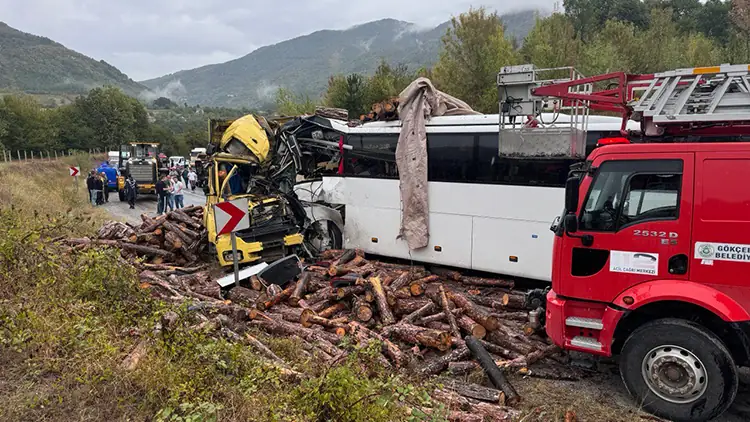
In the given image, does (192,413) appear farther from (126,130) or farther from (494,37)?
(126,130)

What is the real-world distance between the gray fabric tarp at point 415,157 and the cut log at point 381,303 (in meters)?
2.20

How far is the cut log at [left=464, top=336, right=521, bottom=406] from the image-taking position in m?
5.06

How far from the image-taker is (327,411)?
3.75 m

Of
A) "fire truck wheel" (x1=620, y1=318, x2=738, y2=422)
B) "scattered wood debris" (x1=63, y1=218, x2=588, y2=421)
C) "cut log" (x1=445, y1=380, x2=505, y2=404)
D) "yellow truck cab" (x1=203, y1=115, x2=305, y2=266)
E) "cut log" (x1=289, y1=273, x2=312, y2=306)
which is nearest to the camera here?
"fire truck wheel" (x1=620, y1=318, x2=738, y2=422)

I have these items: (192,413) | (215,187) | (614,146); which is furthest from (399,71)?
(192,413)

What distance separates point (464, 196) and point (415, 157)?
1.27 m

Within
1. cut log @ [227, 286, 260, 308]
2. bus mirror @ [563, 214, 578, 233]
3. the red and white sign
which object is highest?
bus mirror @ [563, 214, 578, 233]

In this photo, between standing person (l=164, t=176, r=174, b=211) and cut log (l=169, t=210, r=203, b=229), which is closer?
cut log (l=169, t=210, r=203, b=229)

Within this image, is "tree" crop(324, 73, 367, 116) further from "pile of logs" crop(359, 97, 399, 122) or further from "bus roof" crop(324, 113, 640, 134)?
"pile of logs" crop(359, 97, 399, 122)

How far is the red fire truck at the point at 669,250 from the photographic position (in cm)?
451

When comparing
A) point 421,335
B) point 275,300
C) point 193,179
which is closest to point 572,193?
point 421,335

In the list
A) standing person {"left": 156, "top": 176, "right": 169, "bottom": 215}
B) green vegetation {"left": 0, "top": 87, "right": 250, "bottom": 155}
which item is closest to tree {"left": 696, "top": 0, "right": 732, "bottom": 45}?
standing person {"left": 156, "top": 176, "right": 169, "bottom": 215}

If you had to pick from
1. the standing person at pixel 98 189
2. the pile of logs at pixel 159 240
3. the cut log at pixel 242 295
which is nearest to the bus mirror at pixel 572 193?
the cut log at pixel 242 295

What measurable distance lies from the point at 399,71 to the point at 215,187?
91.6 feet
